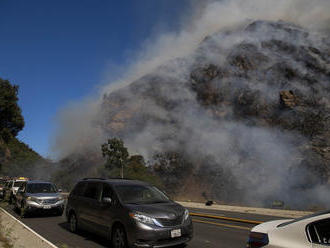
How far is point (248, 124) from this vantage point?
5966 centimetres

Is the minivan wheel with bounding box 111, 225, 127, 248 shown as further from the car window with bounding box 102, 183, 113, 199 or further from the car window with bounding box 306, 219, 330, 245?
the car window with bounding box 306, 219, 330, 245

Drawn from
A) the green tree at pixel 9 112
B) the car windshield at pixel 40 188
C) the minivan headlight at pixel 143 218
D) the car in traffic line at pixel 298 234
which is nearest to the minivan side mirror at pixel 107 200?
the minivan headlight at pixel 143 218

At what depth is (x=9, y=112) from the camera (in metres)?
32.0

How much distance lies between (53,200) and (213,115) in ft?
183

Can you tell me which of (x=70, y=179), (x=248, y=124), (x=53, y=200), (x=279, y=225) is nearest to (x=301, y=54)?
(x=248, y=124)

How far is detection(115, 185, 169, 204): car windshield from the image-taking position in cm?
710

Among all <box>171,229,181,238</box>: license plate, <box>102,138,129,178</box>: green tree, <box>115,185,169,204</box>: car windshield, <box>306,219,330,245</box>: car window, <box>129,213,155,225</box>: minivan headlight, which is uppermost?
<box>102,138,129,178</box>: green tree

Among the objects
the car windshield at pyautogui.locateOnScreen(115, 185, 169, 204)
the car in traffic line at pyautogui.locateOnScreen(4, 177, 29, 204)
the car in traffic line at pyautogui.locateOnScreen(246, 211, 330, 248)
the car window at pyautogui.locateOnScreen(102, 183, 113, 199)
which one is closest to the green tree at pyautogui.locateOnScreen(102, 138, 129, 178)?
the car in traffic line at pyautogui.locateOnScreen(4, 177, 29, 204)

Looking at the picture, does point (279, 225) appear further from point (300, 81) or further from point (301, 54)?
point (301, 54)

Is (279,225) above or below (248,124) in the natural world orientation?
below

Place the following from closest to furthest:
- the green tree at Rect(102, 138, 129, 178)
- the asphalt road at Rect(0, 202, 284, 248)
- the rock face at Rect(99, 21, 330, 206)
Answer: the asphalt road at Rect(0, 202, 284, 248) → the green tree at Rect(102, 138, 129, 178) → the rock face at Rect(99, 21, 330, 206)

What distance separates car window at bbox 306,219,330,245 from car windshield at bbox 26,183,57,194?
1209 centimetres

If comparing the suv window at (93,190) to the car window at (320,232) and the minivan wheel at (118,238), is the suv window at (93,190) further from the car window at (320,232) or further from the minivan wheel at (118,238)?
the car window at (320,232)

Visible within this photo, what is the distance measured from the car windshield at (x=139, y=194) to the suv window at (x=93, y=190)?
82cm
